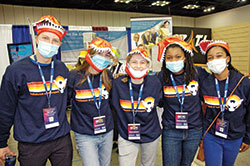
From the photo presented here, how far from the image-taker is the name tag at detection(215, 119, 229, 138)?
1.66m

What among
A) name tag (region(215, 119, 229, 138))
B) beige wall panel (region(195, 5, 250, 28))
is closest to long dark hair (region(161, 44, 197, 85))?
name tag (region(215, 119, 229, 138))

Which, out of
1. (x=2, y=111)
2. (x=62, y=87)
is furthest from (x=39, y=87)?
(x=2, y=111)

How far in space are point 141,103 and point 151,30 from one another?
9.61ft

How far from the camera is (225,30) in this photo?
859 centimetres

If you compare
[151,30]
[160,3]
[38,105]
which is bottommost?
[38,105]

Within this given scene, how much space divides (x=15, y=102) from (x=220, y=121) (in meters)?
1.84

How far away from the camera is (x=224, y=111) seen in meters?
1.71

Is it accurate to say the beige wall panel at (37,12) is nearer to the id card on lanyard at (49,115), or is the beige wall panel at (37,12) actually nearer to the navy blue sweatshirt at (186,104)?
the id card on lanyard at (49,115)

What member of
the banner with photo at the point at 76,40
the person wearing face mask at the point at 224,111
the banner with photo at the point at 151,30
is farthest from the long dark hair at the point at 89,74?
the banner with photo at the point at 76,40

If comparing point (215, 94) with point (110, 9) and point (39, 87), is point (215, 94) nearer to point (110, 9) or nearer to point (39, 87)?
point (39, 87)

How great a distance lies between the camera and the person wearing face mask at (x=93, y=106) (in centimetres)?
163

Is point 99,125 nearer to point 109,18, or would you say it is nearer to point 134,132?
point 134,132

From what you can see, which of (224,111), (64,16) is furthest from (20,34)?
(224,111)

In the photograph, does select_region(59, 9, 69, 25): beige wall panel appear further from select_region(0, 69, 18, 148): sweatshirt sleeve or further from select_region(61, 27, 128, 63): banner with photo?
select_region(0, 69, 18, 148): sweatshirt sleeve
